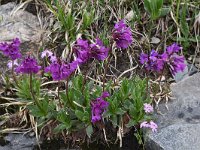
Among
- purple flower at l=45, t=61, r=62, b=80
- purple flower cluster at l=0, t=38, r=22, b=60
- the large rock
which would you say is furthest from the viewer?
the large rock

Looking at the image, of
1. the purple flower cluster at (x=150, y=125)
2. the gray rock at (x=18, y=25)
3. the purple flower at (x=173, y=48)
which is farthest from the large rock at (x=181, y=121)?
the gray rock at (x=18, y=25)

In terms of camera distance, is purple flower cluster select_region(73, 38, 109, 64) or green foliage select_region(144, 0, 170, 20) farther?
green foliage select_region(144, 0, 170, 20)

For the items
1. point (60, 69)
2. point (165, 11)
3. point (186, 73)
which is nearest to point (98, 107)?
point (60, 69)

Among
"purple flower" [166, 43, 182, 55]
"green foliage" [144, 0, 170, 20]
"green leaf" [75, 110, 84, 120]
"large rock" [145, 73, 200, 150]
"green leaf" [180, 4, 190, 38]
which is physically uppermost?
"green foliage" [144, 0, 170, 20]

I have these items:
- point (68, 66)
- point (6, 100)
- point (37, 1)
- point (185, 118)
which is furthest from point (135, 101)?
point (37, 1)

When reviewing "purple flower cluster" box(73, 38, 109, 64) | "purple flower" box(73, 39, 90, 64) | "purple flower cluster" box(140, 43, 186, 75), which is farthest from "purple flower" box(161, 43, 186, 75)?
"purple flower" box(73, 39, 90, 64)

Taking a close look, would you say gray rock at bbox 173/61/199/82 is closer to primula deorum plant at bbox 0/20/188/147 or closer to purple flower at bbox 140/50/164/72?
primula deorum plant at bbox 0/20/188/147
